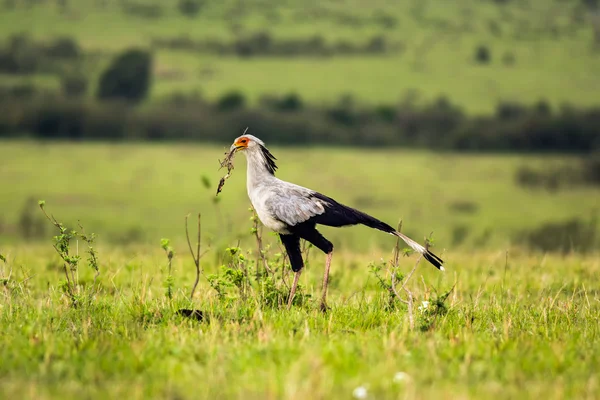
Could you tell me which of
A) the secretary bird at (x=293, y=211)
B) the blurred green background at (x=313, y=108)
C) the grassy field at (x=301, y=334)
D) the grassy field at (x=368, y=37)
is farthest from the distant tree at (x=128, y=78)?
the secretary bird at (x=293, y=211)

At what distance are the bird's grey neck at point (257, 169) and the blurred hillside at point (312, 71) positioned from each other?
56.9 metres

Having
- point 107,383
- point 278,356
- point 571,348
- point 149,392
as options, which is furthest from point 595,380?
point 107,383

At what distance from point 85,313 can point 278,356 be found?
185 cm

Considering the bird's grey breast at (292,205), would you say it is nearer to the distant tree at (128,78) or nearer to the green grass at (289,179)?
the green grass at (289,179)

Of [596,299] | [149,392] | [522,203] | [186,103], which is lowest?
[149,392]

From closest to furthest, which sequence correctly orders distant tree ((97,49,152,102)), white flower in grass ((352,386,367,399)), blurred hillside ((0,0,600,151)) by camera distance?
1. white flower in grass ((352,386,367,399))
2. blurred hillside ((0,0,600,151))
3. distant tree ((97,49,152,102))

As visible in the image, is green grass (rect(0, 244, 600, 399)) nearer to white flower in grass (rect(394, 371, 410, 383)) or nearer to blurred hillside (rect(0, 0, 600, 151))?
white flower in grass (rect(394, 371, 410, 383))

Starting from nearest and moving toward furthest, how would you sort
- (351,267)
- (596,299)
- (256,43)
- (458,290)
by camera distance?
(596,299) < (458,290) < (351,267) < (256,43)

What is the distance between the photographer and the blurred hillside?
65.2 metres

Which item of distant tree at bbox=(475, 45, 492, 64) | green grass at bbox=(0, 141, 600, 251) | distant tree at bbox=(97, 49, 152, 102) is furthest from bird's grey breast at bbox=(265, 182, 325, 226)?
distant tree at bbox=(475, 45, 492, 64)

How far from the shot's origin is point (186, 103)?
70562 millimetres

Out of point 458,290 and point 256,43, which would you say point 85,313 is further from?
point 256,43

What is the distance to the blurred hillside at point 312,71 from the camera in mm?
65188

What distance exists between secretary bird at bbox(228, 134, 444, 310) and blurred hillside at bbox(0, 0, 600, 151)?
187ft
